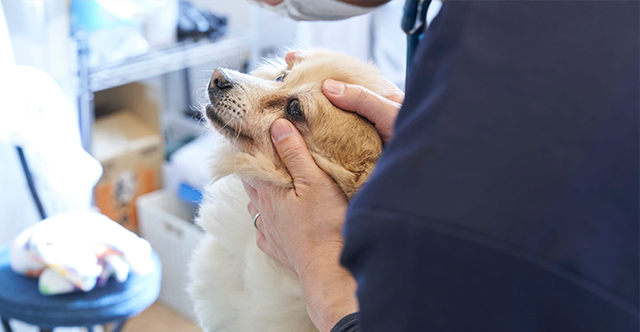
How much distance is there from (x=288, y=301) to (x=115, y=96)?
2162 mm

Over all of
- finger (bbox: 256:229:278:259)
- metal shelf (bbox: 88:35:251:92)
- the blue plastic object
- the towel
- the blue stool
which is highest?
finger (bbox: 256:229:278:259)

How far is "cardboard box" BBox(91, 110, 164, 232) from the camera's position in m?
2.49

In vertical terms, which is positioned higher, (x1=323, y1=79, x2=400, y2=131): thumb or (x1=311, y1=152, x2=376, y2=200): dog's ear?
(x1=323, y1=79, x2=400, y2=131): thumb

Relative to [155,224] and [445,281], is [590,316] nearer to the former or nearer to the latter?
[445,281]

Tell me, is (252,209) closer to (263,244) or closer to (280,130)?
(263,244)

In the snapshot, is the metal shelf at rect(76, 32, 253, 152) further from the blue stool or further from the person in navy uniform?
the person in navy uniform

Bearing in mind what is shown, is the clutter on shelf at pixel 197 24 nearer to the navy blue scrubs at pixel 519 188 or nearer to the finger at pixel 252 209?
the finger at pixel 252 209

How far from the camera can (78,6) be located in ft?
6.89

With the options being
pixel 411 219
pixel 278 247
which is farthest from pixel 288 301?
pixel 411 219

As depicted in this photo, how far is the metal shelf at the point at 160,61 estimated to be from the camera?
2.26 metres

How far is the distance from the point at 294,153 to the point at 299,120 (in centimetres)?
15

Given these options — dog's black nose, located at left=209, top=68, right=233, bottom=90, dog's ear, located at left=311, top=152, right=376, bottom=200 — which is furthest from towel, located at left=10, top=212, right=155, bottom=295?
dog's ear, located at left=311, top=152, right=376, bottom=200

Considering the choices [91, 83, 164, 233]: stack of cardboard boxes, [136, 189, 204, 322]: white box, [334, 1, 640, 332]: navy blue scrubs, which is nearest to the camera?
[334, 1, 640, 332]: navy blue scrubs

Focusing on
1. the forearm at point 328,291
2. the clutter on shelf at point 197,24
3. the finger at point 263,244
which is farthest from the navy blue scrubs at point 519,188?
the clutter on shelf at point 197,24
